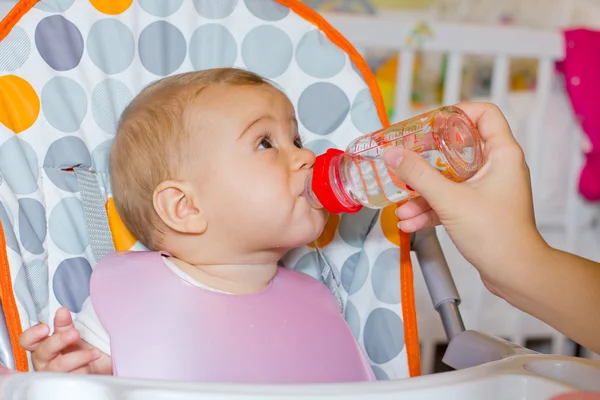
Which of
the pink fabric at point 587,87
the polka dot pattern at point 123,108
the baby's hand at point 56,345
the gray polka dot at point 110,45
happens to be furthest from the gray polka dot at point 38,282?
the pink fabric at point 587,87

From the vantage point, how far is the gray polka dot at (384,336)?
0.95 meters

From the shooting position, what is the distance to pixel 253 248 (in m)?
0.91

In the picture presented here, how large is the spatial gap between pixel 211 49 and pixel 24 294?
39 cm

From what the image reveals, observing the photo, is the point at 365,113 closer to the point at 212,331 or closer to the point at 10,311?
the point at 212,331

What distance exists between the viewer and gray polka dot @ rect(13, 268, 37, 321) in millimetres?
835

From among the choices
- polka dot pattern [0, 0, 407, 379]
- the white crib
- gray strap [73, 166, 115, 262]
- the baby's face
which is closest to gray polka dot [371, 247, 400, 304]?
polka dot pattern [0, 0, 407, 379]

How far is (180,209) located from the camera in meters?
0.91

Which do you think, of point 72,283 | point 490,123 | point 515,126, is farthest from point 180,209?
point 515,126

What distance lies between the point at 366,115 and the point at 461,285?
737 mm

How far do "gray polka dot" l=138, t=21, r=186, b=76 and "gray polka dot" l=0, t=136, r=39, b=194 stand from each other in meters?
0.19

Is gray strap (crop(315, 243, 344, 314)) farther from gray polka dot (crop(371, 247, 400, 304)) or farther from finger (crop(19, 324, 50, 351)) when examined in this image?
finger (crop(19, 324, 50, 351))

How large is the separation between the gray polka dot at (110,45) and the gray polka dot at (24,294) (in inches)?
10.8

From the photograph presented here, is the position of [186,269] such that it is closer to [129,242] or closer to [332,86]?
[129,242]

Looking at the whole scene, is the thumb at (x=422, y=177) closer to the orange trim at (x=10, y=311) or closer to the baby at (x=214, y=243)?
the baby at (x=214, y=243)
